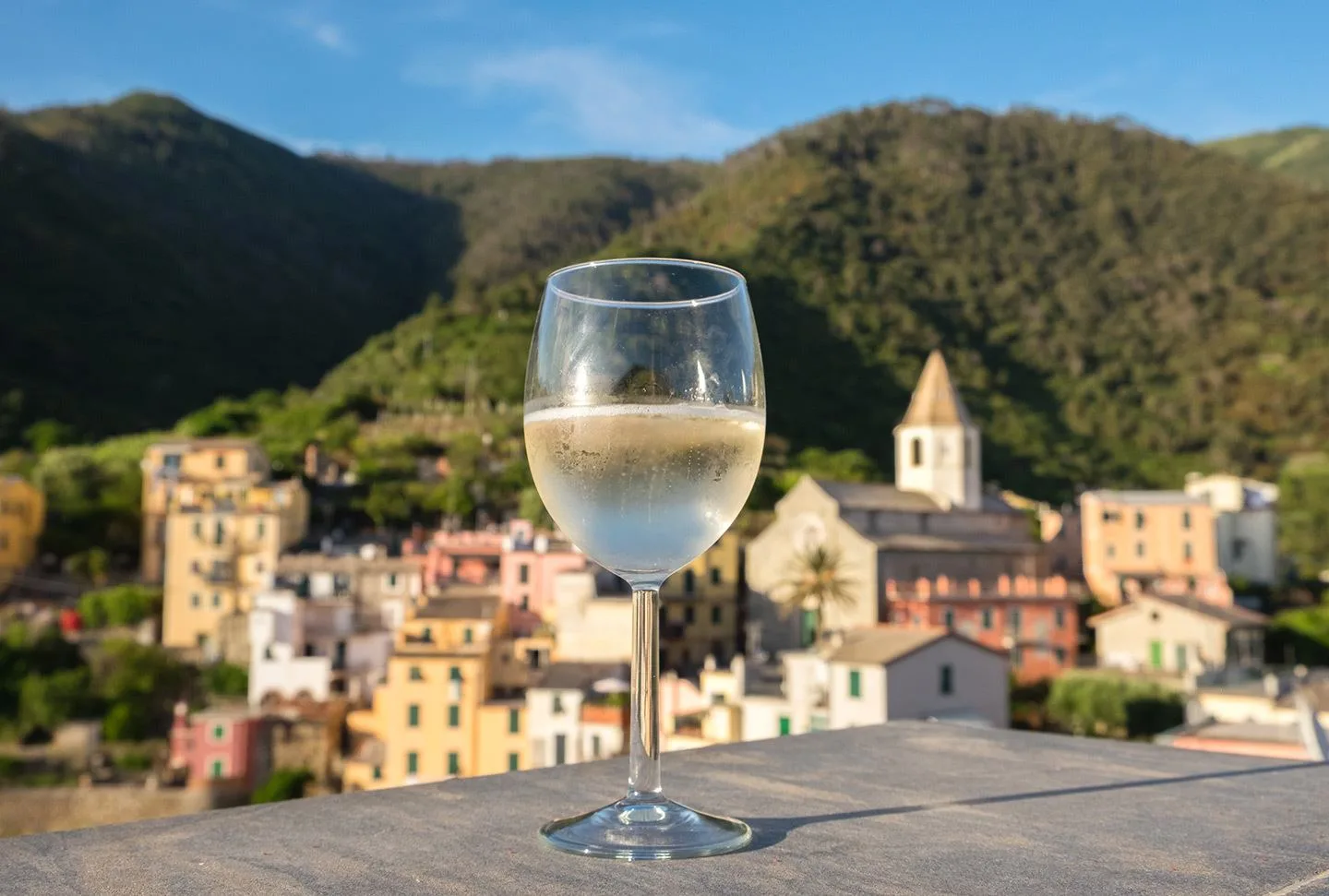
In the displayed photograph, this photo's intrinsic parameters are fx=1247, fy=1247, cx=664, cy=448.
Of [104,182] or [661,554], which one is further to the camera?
[104,182]

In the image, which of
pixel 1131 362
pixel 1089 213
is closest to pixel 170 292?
pixel 1131 362

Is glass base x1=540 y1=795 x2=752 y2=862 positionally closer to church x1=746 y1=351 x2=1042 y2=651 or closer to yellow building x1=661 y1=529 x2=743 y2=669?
church x1=746 y1=351 x2=1042 y2=651

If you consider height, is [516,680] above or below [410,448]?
below

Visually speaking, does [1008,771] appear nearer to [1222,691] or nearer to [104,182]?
[1222,691]

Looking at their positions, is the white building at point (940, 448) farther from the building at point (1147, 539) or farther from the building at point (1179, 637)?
the building at point (1179, 637)

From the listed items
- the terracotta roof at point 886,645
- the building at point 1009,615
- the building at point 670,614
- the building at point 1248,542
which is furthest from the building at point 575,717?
the building at point 1248,542

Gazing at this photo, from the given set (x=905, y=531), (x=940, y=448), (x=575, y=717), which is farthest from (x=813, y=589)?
(x=575, y=717)
